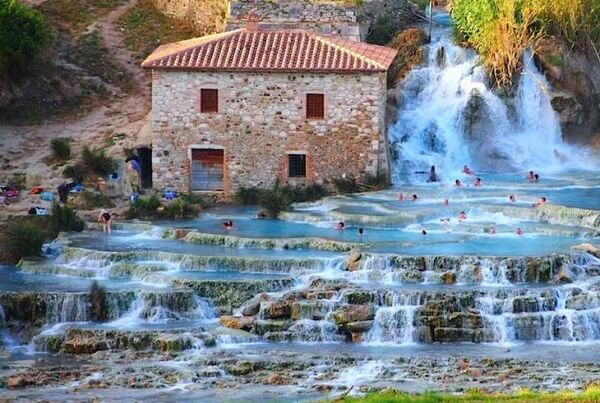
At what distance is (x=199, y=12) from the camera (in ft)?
210

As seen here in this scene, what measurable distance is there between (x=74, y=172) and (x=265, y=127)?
21.3 ft

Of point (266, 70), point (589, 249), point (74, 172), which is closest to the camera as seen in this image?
point (589, 249)

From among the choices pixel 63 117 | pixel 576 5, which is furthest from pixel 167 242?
pixel 576 5

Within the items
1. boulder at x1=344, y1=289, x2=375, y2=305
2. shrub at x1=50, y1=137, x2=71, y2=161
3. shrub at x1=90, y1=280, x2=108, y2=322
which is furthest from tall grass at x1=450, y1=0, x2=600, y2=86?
shrub at x1=90, y1=280, x2=108, y2=322

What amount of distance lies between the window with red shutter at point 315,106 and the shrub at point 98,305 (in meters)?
15.0

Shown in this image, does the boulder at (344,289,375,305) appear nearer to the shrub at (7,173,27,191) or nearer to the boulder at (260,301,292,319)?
the boulder at (260,301,292,319)

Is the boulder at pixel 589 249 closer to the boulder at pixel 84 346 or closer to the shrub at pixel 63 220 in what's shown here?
the boulder at pixel 84 346

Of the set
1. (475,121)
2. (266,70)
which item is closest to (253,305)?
(266,70)

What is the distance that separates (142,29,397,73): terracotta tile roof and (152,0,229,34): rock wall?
23.6ft

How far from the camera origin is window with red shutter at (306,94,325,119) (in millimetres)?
51406

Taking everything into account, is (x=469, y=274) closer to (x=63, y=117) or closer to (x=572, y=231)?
(x=572, y=231)

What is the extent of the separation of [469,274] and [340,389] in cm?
870

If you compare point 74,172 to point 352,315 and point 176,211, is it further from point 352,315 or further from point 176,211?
point 352,315

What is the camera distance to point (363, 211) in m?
47.3
